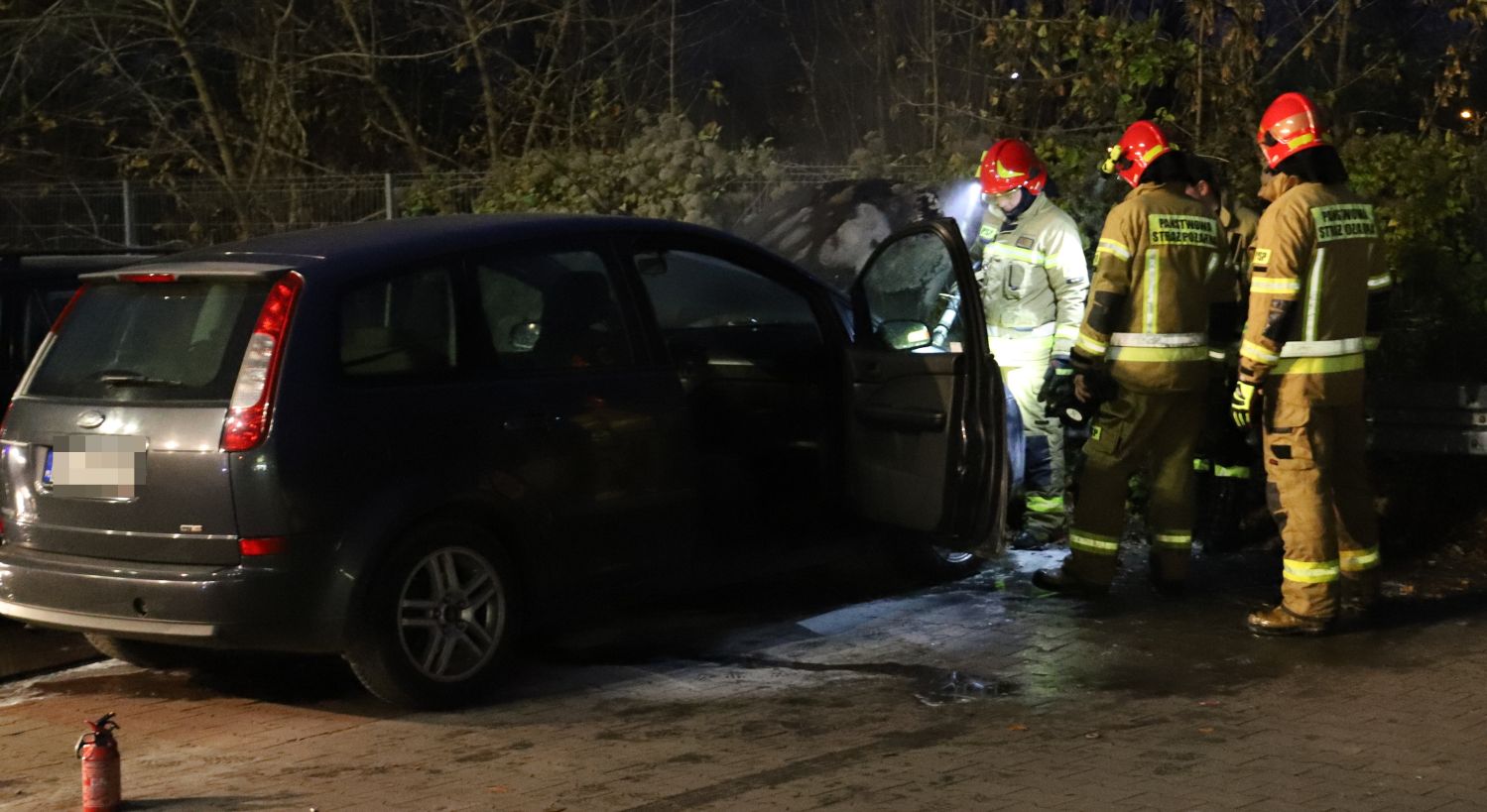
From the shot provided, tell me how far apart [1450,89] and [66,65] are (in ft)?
49.6

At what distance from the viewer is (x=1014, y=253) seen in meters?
8.48

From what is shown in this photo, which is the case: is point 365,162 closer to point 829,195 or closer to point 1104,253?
point 829,195

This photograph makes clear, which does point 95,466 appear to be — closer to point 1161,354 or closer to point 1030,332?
point 1161,354

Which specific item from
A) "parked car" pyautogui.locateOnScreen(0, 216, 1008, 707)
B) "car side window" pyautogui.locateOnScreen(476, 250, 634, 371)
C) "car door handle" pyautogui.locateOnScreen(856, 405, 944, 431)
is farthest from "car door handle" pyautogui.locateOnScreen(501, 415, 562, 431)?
"car door handle" pyautogui.locateOnScreen(856, 405, 944, 431)

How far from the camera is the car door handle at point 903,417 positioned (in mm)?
7090

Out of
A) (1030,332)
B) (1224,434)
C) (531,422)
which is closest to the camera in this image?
(531,422)

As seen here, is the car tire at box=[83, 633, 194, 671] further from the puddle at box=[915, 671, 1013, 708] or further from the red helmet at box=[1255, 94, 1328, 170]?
the red helmet at box=[1255, 94, 1328, 170]

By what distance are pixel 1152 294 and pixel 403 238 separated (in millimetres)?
2939

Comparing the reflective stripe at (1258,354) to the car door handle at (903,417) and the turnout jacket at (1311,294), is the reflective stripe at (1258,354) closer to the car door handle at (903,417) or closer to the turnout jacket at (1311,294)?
the turnout jacket at (1311,294)

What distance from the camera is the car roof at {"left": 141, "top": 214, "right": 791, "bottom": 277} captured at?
19.6ft

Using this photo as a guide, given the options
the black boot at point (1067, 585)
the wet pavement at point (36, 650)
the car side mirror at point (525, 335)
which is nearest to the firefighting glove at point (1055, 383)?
the black boot at point (1067, 585)

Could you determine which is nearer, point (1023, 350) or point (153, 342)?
point (153, 342)

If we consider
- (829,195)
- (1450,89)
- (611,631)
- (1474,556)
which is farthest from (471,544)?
(1450,89)

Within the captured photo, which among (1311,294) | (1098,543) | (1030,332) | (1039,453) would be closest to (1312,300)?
(1311,294)
